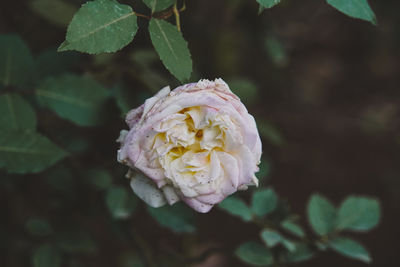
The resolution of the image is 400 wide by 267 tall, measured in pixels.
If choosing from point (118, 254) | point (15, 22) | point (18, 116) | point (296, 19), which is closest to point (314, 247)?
point (18, 116)

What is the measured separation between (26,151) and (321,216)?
71 centimetres

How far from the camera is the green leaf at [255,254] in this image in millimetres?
1019

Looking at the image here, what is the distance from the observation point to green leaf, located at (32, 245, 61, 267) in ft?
3.76

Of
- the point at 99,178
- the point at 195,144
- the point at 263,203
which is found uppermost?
the point at 195,144

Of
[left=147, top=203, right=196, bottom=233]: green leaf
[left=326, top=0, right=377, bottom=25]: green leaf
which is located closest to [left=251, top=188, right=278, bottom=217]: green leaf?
[left=147, top=203, right=196, bottom=233]: green leaf

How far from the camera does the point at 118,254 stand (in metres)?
2.01

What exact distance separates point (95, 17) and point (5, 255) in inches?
46.1

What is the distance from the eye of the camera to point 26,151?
2.94 feet

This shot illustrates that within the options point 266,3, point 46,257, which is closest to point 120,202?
point 46,257

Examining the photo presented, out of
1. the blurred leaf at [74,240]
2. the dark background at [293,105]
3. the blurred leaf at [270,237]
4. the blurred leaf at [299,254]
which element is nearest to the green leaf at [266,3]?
the dark background at [293,105]

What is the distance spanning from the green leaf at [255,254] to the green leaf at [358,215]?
19 cm

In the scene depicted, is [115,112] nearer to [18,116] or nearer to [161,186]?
[18,116]

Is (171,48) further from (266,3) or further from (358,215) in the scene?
(358,215)

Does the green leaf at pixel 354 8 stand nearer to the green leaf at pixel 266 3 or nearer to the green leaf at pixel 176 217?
the green leaf at pixel 266 3
